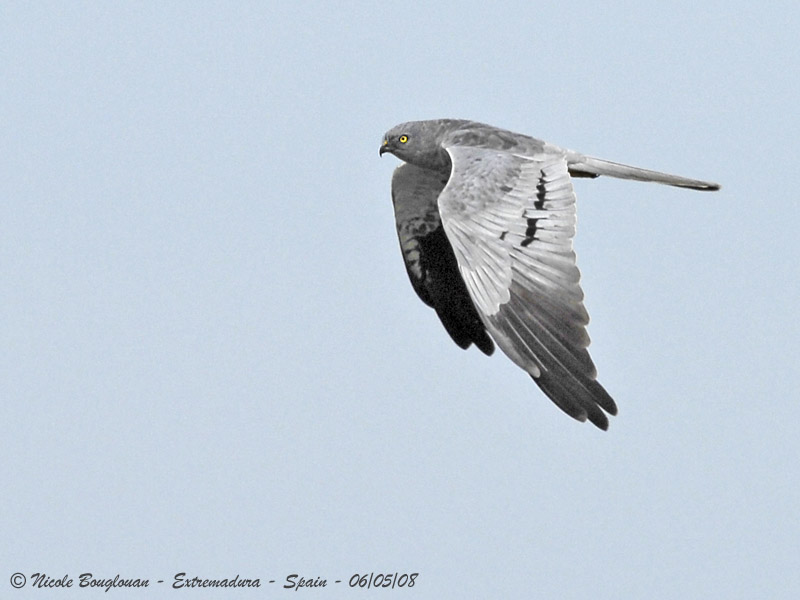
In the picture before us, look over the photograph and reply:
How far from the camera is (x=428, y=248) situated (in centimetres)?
1382

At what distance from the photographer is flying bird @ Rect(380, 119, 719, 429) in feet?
34.6

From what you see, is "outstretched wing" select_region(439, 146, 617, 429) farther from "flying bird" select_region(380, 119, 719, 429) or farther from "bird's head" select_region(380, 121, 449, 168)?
"bird's head" select_region(380, 121, 449, 168)

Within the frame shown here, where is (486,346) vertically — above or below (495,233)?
below

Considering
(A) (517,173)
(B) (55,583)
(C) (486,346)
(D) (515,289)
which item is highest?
(A) (517,173)

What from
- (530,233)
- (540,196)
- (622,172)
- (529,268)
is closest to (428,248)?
(622,172)

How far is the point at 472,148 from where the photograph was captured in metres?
12.4

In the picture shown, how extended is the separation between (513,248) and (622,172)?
94.5 inches

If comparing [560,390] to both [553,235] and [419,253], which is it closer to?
[553,235]

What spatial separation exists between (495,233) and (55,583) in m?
5.20

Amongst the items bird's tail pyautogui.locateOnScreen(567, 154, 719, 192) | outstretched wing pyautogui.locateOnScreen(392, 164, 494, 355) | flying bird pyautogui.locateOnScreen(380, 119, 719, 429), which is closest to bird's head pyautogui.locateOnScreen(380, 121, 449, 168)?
flying bird pyautogui.locateOnScreen(380, 119, 719, 429)

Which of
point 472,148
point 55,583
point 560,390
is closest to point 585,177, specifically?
point 472,148

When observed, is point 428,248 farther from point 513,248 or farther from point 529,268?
point 529,268

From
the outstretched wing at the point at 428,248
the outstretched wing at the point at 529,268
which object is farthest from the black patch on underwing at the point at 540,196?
the outstretched wing at the point at 428,248

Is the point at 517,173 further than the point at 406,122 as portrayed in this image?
No
